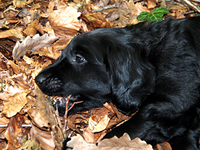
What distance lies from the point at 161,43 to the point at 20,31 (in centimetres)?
231

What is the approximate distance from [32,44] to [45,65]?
42 centimetres

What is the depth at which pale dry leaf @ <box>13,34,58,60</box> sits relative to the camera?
3045 mm

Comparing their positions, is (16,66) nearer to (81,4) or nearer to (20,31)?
(20,31)

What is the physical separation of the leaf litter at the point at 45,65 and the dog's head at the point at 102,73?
0.23 meters

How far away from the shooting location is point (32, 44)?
10.6 feet

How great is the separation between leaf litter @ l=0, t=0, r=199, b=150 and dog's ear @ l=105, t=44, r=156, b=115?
0.40 meters

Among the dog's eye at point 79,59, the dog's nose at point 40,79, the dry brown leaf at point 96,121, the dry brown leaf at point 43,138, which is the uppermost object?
the dog's eye at point 79,59

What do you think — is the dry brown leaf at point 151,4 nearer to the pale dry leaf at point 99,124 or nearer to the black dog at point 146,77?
the black dog at point 146,77

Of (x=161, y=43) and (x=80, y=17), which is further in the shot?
(x=80, y=17)

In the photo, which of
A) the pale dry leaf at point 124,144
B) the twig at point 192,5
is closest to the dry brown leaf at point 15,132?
the pale dry leaf at point 124,144

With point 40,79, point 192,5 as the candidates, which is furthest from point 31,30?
point 192,5

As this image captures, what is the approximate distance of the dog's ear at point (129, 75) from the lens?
2295 millimetres

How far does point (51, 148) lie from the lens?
2172mm

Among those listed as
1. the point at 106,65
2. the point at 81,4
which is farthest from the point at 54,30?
the point at 106,65
